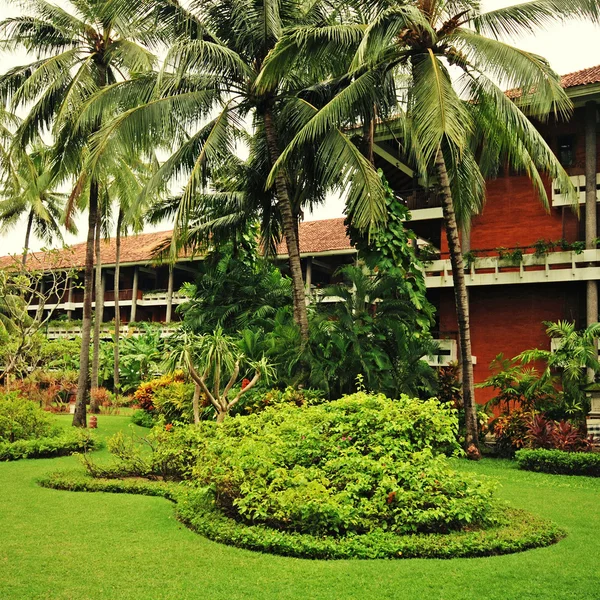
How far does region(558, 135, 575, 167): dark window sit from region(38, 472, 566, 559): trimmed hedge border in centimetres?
1215

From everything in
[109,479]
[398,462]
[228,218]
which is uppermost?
[228,218]

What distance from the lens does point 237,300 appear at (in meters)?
17.8

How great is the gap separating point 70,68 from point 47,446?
810 centimetres

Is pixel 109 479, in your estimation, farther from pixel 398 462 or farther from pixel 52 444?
pixel 398 462

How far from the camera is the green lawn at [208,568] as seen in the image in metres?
5.20

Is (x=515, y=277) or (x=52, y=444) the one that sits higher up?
(x=515, y=277)

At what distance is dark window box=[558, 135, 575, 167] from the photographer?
57.2 ft

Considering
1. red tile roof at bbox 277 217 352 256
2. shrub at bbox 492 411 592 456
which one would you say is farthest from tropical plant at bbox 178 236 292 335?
red tile roof at bbox 277 217 352 256

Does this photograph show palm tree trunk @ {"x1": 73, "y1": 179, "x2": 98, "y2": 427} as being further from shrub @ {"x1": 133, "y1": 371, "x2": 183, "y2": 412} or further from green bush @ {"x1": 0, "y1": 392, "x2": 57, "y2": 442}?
shrub @ {"x1": 133, "y1": 371, "x2": 183, "y2": 412}

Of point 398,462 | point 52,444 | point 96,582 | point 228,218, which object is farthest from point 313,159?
point 96,582

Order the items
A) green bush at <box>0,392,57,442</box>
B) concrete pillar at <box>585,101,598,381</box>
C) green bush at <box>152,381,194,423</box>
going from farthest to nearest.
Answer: concrete pillar at <box>585,101,598,381</box>, green bush at <box>152,381,194,423</box>, green bush at <box>0,392,57,442</box>

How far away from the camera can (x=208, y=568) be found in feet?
18.9

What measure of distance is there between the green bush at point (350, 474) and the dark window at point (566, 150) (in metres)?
11.7

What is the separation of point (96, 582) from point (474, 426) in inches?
330
